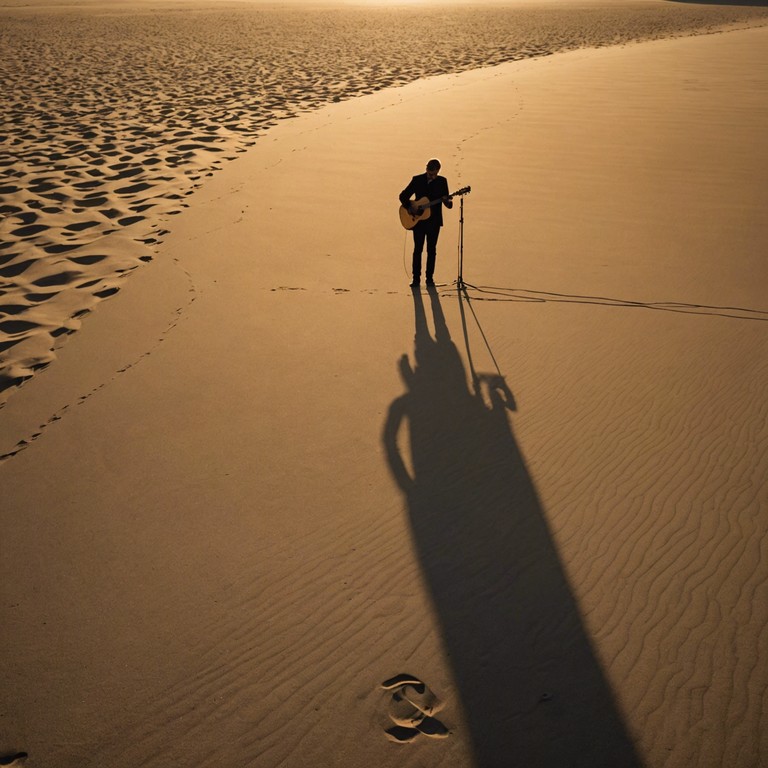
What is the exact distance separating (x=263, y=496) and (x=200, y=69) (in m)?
19.1

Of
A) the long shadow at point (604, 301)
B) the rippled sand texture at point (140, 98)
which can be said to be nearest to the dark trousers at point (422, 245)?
the long shadow at point (604, 301)

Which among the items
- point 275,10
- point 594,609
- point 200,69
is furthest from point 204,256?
point 275,10

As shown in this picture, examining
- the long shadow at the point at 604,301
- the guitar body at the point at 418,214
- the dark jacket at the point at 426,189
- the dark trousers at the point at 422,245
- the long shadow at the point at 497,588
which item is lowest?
the long shadow at the point at 497,588

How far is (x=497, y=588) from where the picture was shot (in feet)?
11.3

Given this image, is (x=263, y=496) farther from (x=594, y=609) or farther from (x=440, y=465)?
(x=594, y=609)

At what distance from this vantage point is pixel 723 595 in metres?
3.38

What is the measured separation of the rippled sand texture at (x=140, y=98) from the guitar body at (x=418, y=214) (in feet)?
10.5

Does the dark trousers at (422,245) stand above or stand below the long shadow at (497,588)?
above

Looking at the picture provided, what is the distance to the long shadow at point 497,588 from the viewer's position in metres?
2.81

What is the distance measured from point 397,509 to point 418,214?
11.2ft

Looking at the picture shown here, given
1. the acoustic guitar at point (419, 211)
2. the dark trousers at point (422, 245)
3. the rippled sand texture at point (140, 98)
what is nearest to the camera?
the acoustic guitar at point (419, 211)

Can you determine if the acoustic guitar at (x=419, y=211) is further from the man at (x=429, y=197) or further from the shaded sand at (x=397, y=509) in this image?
the shaded sand at (x=397, y=509)

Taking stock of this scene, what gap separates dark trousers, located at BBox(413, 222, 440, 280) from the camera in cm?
652

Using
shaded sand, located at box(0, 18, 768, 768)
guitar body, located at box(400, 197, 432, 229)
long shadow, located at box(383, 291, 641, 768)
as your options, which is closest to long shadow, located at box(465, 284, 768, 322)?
shaded sand, located at box(0, 18, 768, 768)
